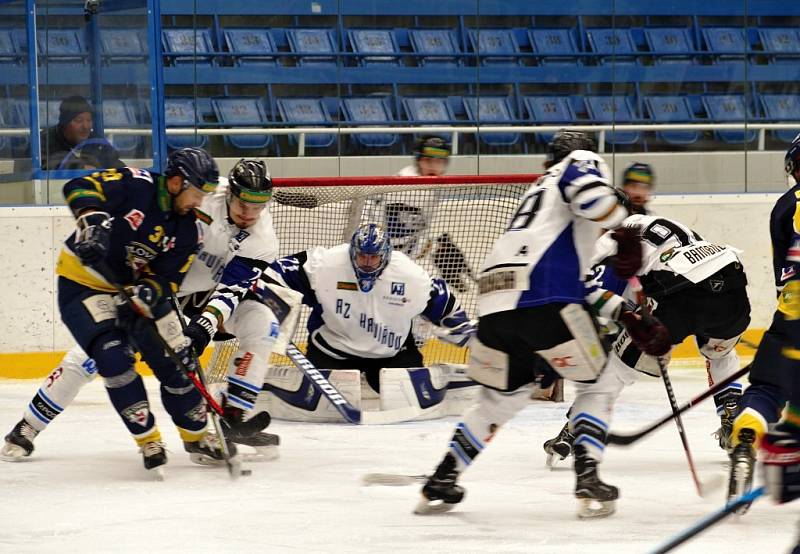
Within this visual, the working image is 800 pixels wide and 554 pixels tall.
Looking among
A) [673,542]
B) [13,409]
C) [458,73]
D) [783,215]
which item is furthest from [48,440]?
[458,73]

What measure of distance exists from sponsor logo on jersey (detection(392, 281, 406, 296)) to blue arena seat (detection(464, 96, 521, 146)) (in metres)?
2.13

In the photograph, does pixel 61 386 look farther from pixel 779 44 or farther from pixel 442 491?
pixel 779 44

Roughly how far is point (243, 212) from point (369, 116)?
299 centimetres

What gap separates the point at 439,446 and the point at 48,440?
129 cm

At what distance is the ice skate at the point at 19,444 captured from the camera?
4121 millimetres

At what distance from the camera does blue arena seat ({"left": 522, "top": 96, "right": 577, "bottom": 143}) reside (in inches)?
290

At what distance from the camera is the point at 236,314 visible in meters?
4.37

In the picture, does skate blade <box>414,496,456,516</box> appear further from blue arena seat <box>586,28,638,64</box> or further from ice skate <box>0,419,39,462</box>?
blue arena seat <box>586,28,638,64</box>

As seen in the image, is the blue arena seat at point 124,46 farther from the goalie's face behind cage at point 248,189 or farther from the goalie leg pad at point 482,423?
the goalie leg pad at point 482,423

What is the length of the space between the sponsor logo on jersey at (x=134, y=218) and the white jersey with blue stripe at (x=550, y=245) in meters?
1.03

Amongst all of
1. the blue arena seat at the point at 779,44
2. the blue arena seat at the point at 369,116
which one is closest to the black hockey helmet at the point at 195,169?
the blue arena seat at the point at 369,116

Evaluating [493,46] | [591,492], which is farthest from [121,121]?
[591,492]

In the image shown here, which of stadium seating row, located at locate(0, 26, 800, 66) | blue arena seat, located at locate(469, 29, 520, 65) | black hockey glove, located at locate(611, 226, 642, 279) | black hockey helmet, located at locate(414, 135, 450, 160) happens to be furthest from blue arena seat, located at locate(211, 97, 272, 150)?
black hockey glove, located at locate(611, 226, 642, 279)

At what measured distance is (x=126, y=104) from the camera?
6.27 meters
